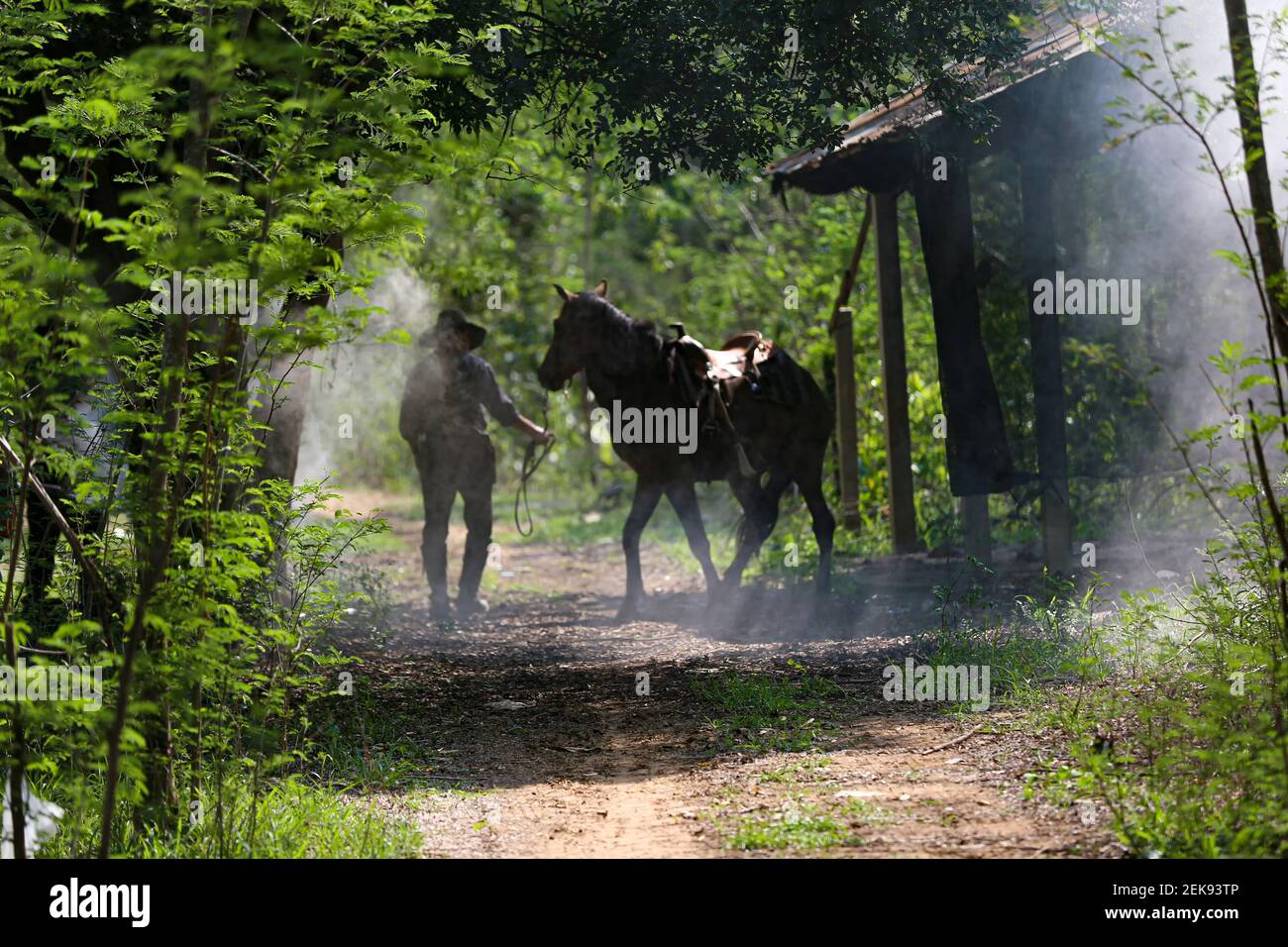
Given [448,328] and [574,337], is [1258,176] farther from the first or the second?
[448,328]

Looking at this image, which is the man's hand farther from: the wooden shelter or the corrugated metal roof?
the wooden shelter

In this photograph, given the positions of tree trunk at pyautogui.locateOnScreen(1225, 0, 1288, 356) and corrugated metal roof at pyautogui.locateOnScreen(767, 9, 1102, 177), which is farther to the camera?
corrugated metal roof at pyautogui.locateOnScreen(767, 9, 1102, 177)

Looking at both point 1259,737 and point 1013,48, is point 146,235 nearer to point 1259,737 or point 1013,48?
point 1259,737

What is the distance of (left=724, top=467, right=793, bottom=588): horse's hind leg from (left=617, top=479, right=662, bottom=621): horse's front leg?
27.8 inches

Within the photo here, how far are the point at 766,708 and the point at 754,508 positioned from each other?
13.9 ft

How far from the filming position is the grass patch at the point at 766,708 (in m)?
6.59

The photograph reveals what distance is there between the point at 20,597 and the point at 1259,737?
5153 millimetres

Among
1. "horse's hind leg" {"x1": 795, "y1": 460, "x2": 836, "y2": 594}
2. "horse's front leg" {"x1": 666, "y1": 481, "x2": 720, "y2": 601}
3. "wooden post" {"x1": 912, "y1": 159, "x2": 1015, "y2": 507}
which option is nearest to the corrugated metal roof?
"wooden post" {"x1": 912, "y1": 159, "x2": 1015, "y2": 507}

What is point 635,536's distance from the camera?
441 inches

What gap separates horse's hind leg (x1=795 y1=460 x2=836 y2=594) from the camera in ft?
35.3

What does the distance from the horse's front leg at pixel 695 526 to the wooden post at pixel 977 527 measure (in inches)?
84.0

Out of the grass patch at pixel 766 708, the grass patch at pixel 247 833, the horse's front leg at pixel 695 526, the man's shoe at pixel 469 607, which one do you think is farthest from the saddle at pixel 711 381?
the grass patch at pixel 247 833
